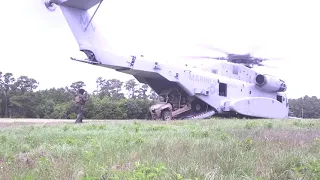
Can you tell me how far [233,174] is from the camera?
3682 mm

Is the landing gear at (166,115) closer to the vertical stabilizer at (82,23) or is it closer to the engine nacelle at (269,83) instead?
the vertical stabilizer at (82,23)

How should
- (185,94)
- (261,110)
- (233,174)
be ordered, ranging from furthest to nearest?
(261,110), (185,94), (233,174)

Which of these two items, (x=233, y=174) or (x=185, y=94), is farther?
→ (x=185, y=94)

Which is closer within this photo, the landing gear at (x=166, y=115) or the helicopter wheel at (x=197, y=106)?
the landing gear at (x=166, y=115)

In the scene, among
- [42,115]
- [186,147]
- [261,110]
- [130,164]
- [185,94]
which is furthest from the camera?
[42,115]

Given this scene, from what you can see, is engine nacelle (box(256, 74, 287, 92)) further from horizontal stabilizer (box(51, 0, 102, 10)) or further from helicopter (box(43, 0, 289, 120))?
horizontal stabilizer (box(51, 0, 102, 10))

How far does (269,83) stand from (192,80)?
8312mm

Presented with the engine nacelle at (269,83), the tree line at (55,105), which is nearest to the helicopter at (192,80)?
the engine nacelle at (269,83)

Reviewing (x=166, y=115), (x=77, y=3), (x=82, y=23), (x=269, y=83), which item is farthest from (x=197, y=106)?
(x=77, y=3)

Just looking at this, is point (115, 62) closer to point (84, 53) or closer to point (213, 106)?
point (84, 53)

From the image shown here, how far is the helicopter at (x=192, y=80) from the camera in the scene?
22297mm

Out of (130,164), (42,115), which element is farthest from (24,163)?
(42,115)

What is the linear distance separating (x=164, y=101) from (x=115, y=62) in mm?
7354

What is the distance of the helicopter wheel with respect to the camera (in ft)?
93.5
